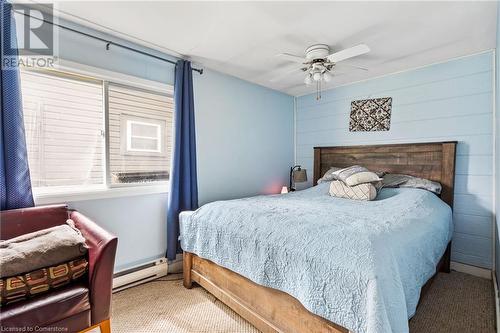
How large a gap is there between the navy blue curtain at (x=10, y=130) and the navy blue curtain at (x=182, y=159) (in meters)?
1.19

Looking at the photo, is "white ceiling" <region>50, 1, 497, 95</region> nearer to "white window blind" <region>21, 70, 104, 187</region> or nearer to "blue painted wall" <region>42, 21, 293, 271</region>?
"blue painted wall" <region>42, 21, 293, 271</region>

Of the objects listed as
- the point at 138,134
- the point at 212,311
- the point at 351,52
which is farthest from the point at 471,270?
the point at 138,134

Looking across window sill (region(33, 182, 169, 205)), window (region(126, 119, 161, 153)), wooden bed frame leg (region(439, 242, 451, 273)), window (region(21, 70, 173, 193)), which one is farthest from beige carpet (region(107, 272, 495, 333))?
window (region(126, 119, 161, 153))

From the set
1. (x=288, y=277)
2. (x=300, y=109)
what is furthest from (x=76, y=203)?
(x=300, y=109)

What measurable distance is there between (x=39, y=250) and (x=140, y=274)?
123 cm

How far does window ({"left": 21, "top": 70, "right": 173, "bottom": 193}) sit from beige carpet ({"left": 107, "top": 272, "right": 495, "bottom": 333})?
114 cm

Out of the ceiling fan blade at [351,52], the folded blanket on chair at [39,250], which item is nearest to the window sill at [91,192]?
the folded blanket on chair at [39,250]

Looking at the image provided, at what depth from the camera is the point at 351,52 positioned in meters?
2.08

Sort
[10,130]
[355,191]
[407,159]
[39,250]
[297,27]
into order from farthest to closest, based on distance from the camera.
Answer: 1. [407,159]
2. [355,191]
3. [297,27]
4. [10,130]
5. [39,250]

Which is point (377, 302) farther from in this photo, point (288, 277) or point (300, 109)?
point (300, 109)

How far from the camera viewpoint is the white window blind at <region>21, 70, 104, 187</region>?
204 cm

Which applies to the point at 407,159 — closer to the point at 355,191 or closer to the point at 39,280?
the point at 355,191

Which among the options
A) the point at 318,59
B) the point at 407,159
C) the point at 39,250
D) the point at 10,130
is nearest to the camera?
the point at 39,250

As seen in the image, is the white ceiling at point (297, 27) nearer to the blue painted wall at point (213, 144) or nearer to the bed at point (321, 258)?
the blue painted wall at point (213, 144)
